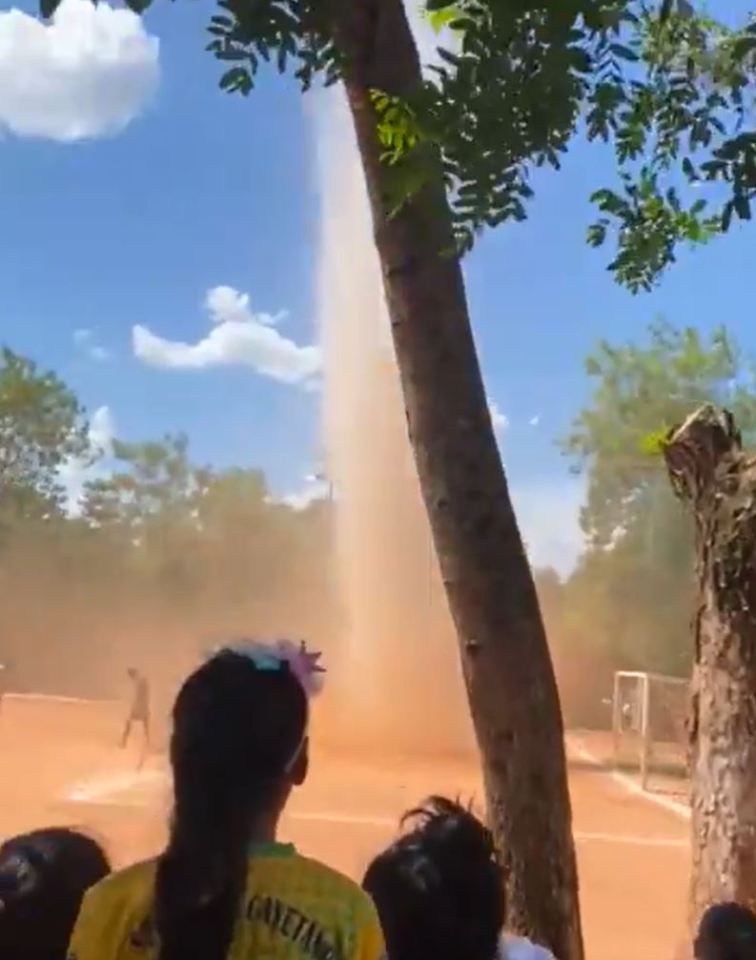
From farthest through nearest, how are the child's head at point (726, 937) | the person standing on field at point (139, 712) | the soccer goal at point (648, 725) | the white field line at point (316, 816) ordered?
the person standing on field at point (139, 712) → the soccer goal at point (648, 725) → the white field line at point (316, 816) → the child's head at point (726, 937)

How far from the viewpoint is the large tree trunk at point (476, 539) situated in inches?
122

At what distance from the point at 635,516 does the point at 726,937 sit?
1212 inches

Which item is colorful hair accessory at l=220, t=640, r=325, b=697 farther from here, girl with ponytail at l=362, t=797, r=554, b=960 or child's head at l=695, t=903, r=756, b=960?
child's head at l=695, t=903, r=756, b=960

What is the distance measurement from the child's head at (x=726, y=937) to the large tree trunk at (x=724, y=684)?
1114 millimetres

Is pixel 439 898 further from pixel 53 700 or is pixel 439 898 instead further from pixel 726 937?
pixel 53 700

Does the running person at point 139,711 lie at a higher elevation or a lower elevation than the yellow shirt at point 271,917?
higher

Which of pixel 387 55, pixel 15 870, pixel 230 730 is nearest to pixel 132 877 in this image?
pixel 230 730

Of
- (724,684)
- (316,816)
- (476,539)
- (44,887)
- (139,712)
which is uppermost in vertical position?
(476,539)

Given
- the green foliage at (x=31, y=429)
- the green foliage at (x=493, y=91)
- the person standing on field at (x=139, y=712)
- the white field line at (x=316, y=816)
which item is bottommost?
the white field line at (x=316, y=816)

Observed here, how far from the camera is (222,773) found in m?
1.85

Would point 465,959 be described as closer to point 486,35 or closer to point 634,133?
point 486,35

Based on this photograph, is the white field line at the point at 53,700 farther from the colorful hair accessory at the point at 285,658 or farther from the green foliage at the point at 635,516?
the colorful hair accessory at the point at 285,658

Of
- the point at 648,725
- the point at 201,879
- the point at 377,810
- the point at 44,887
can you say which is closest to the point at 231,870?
the point at 201,879

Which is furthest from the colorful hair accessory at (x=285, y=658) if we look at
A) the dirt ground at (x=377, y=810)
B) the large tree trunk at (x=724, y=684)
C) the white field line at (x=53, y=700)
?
the white field line at (x=53, y=700)
